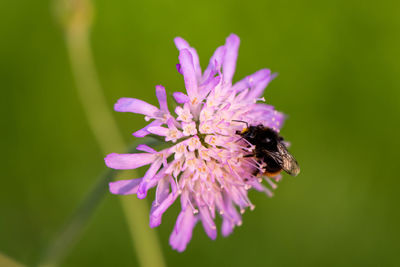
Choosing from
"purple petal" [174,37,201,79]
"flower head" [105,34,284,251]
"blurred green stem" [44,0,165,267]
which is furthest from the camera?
"blurred green stem" [44,0,165,267]

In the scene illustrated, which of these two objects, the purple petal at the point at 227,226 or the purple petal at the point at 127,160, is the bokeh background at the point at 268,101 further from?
the purple petal at the point at 127,160

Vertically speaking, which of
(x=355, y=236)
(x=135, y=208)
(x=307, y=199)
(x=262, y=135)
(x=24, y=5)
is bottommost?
(x=355, y=236)

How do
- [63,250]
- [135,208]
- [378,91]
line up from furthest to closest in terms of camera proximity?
[378,91]
[135,208]
[63,250]

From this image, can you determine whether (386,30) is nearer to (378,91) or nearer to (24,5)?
(378,91)

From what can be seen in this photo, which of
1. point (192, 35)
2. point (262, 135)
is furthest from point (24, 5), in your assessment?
point (262, 135)

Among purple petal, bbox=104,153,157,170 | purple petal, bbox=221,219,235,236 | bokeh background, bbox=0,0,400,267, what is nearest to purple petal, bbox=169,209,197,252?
purple petal, bbox=221,219,235,236

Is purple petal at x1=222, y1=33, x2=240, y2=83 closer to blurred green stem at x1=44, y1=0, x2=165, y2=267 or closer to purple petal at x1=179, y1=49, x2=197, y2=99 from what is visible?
purple petal at x1=179, y1=49, x2=197, y2=99

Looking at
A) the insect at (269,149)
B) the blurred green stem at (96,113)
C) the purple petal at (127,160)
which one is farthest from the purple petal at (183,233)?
the blurred green stem at (96,113)
